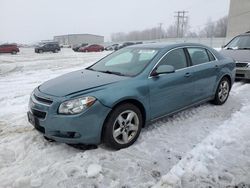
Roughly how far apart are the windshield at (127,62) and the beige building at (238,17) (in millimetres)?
46992

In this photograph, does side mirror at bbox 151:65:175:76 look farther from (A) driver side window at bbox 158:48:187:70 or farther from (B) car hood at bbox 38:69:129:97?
(B) car hood at bbox 38:69:129:97

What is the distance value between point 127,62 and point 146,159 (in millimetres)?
1956

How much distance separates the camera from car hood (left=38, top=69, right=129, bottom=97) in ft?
12.6

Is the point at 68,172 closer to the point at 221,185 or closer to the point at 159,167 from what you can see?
the point at 159,167

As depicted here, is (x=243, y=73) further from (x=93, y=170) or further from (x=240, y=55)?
(x=93, y=170)

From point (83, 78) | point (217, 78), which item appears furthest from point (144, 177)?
point (217, 78)

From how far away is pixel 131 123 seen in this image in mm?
4094

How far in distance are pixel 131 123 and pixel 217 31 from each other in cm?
9951

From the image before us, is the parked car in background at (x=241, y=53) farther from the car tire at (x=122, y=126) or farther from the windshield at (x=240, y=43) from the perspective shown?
the car tire at (x=122, y=126)

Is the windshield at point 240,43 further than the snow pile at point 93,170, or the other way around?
the windshield at point 240,43

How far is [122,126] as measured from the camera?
3.97 m

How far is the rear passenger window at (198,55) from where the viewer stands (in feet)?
17.5

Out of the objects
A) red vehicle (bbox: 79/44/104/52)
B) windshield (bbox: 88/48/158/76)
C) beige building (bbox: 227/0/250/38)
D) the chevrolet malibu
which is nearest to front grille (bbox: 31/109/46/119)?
the chevrolet malibu

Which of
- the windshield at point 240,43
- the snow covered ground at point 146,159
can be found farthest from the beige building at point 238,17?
the snow covered ground at point 146,159
